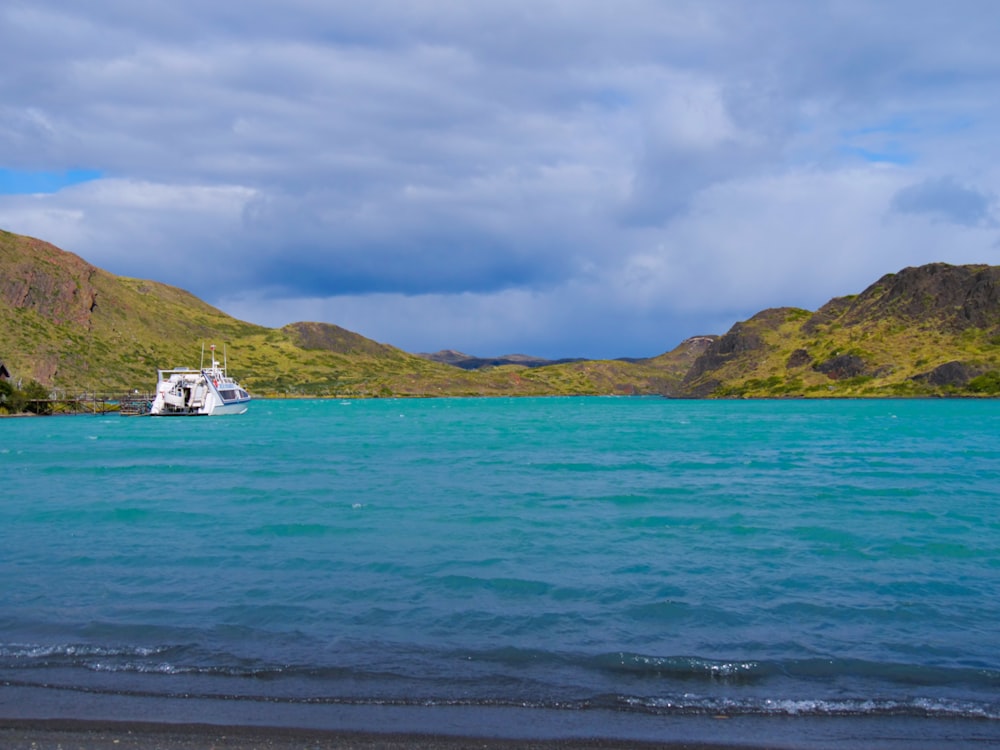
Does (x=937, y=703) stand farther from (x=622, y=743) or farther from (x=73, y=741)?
(x=73, y=741)

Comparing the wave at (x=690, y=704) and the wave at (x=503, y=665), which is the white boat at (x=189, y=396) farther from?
the wave at (x=690, y=704)

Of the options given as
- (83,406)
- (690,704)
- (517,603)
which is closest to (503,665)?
(690,704)

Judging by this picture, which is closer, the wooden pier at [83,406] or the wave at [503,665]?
the wave at [503,665]

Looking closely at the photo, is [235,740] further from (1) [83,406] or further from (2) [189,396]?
(1) [83,406]

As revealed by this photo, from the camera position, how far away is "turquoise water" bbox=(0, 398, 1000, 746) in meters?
11.8

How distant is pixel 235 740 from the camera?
33.5 feet

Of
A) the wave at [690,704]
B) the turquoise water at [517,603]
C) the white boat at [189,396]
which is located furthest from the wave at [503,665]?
the white boat at [189,396]

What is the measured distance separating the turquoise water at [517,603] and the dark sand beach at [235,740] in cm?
44

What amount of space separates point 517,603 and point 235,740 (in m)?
8.21

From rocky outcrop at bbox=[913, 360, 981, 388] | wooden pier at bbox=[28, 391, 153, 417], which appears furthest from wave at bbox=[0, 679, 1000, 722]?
rocky outcrop at bbox=[913, 360, 981, 388]

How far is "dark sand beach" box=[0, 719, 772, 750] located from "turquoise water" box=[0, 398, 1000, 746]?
0.44 metres

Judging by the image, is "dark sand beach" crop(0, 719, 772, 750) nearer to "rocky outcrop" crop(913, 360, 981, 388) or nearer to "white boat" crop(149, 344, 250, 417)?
"white boat" crop(149, 344, 250, 417)

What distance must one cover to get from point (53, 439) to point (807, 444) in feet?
249

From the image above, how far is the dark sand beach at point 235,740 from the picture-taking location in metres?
10.0
